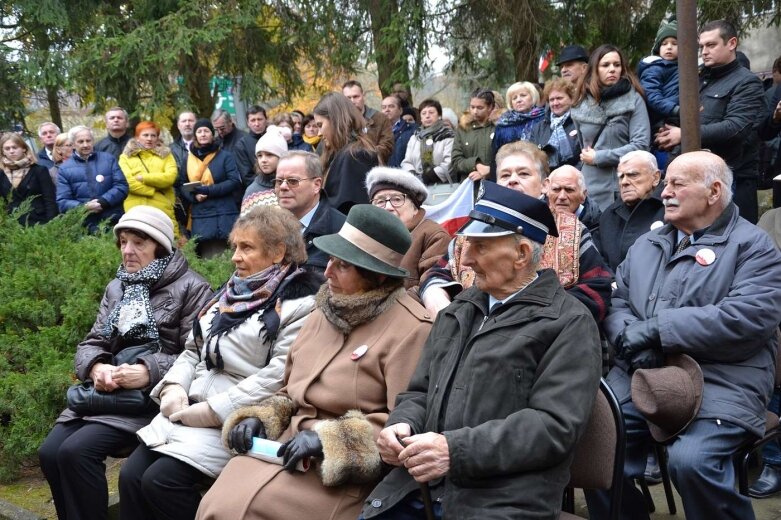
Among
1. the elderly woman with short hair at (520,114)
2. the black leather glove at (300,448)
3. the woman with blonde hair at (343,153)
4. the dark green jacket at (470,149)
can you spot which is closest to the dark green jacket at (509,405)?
the black leather glove at (300,448)

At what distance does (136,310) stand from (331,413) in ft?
5.28

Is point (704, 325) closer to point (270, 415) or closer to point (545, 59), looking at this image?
point (270, 415)

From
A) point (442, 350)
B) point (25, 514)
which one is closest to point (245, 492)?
point (442, 350)

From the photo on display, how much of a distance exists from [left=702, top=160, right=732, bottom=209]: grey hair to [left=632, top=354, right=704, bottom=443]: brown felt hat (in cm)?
80

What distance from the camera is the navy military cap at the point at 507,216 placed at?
10.5 ft

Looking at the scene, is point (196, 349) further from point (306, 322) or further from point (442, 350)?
point (442, 350)

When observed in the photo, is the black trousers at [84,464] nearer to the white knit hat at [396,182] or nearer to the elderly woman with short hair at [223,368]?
the elderly woman with short hair at [223,368]

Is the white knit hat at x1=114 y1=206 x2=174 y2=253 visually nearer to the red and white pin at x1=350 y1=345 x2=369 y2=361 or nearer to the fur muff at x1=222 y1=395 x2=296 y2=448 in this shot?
the fur muff at x1=222 y1=395 x2=296 y2=448

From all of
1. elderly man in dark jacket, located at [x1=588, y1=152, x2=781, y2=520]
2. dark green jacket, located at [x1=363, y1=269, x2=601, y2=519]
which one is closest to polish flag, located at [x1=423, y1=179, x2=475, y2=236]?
elderly man in dark jacket, located at [x1=588, y1=152, x2=781, y2=520]

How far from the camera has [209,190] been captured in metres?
8.96

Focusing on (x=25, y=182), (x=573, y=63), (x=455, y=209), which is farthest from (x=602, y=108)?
(x=25, y=182)

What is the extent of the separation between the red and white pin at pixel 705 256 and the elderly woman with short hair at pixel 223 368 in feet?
6.06

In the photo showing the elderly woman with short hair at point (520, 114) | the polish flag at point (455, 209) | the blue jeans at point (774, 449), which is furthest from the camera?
the elderly woman with short hair at point (520, 114)

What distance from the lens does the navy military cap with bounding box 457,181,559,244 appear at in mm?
3207
